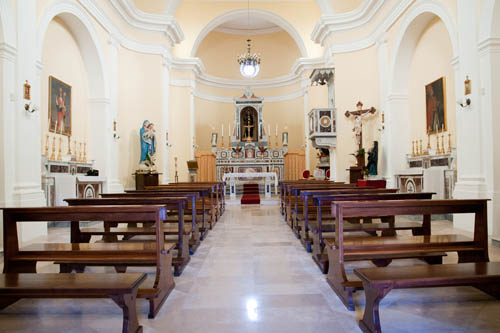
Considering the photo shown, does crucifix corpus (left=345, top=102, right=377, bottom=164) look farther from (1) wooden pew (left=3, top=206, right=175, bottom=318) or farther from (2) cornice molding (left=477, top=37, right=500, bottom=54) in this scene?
(1) wooden pew (left=3, top=206, right=175, bottom=318)

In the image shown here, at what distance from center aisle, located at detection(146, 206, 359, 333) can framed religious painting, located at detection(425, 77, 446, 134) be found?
536 cm

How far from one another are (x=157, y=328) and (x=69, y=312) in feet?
2.28

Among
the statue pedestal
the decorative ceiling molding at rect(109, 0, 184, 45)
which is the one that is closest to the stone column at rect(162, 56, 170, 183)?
the decorative ceiling molding at rect(109, 0, 184, 45)

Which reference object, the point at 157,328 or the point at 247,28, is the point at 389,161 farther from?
the point at 247,28

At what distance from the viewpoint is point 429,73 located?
328 inches

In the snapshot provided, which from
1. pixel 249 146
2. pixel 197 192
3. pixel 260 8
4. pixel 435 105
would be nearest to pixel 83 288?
pixel 197 192

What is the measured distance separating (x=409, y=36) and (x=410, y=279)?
785 centimetres

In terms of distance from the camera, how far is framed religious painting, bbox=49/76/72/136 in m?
7.24

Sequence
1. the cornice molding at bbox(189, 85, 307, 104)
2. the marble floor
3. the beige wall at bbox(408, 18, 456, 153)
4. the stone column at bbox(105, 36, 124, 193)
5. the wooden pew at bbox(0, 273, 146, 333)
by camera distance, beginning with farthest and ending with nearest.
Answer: the cornice molding at bbox(189, 85, 307, 104) < the stone column at bbox(105, 36, 124, 193) < the beige wall at bbox(408, 18, 456, 153) < the marble floor < the wooden pew at bbox(0, 273, 146, 333)

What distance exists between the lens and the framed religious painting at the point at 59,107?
23.8 feet

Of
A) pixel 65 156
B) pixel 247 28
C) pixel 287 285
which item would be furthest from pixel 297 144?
pixel 287 285

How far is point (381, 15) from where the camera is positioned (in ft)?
30.6

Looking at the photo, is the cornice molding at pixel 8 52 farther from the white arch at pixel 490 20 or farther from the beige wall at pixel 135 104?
the white arch at pixel 490 20

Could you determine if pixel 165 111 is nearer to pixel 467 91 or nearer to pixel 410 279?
pixel 467 91
